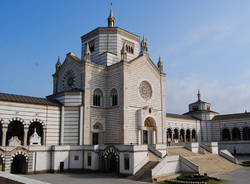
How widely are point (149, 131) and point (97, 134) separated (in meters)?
7.86

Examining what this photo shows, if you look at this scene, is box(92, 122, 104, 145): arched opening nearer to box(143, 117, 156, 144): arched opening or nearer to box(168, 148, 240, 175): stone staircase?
box(143, 117, 156, 144): arched opening

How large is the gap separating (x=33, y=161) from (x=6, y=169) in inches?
114

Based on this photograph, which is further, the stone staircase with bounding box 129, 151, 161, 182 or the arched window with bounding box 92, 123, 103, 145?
the arched window with bounding box 92, 123, 103, 145

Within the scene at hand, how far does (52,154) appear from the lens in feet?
94.4

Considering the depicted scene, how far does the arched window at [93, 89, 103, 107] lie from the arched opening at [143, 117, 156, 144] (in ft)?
24.7

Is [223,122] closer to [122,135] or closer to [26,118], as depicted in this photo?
[122,135]

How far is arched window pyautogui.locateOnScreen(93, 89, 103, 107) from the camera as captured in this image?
34.0 m

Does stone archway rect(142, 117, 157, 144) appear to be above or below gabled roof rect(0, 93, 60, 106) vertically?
below

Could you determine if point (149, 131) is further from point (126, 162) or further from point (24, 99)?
point (24, 99)

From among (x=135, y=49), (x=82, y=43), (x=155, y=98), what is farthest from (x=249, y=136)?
(x=82, y=43)

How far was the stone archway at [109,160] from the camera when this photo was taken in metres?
27.9

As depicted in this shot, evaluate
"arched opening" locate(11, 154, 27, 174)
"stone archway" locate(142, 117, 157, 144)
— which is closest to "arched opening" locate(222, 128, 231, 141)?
"stone archway" locate(142, 117, 157, 144)

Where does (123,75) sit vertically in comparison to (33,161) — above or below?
above

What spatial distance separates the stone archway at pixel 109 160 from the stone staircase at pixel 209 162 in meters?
7.89
